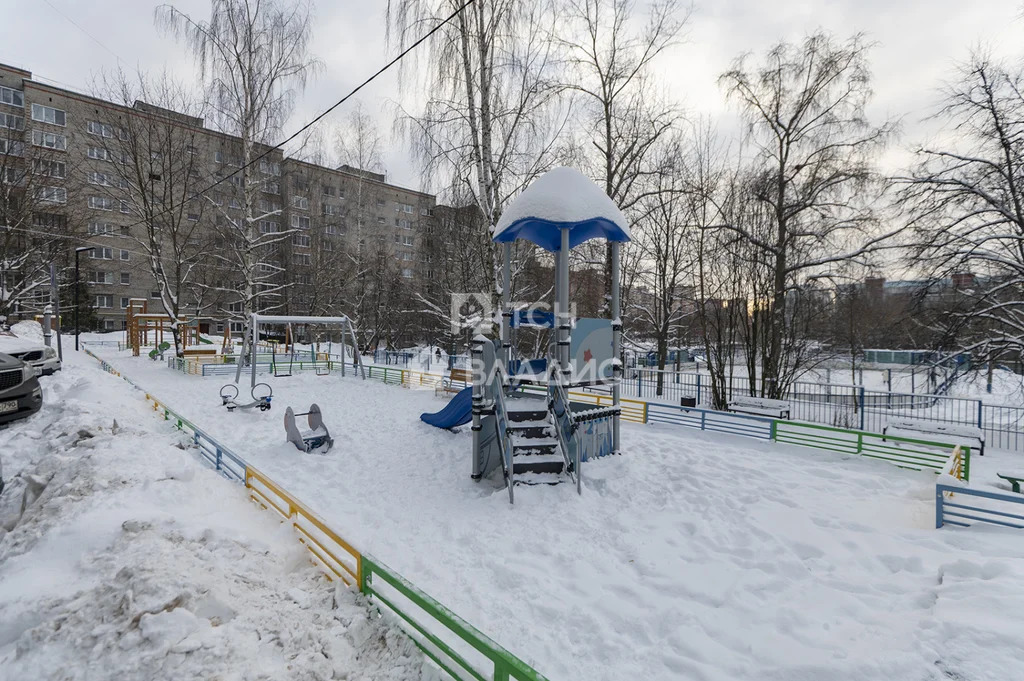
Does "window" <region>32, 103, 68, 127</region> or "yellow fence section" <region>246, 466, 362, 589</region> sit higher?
"window" <region>32, 103, 68, 127</region>

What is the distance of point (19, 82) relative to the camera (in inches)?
1547

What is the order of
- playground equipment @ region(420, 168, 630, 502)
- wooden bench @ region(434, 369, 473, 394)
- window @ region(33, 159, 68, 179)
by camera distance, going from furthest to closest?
1. window @ region(33, 159, 68, 179)
2. wooden bench @ region(434, 369, 473, 394)
3. playground equipment @ region(420, 168, 630, 502)

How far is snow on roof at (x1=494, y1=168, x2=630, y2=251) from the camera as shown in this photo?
761cm

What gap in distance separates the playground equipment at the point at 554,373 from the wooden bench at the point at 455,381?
29.2 feet

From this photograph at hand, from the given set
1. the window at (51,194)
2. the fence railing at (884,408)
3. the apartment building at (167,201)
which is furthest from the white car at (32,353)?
the fence railing at (884,408)

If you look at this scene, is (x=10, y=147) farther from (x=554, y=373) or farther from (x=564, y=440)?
(x=564, y=440)

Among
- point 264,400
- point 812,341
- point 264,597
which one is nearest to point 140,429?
point 264,400

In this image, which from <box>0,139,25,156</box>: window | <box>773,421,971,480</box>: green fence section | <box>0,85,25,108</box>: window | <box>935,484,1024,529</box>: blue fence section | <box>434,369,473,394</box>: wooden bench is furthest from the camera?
<box>0,85,25,108</box>: window

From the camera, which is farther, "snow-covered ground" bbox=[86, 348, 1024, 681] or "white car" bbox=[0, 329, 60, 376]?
"white car" bbox=[0, 329, 60, 376]

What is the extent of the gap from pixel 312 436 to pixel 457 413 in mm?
3133

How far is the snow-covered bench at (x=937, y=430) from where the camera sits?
390 inches

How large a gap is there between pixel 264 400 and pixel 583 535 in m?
11.1

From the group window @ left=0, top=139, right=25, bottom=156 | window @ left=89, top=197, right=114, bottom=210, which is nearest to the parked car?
window @ left=0, top=139, right=25, bottom=156

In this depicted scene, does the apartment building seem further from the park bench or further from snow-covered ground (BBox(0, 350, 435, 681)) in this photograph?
the park bench
